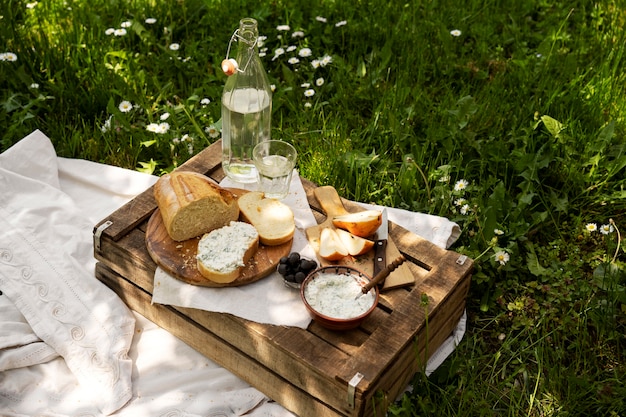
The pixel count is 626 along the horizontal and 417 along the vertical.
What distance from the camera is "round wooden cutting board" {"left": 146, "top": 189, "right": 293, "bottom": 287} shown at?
9.57 ft

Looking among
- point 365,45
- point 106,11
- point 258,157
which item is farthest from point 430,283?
point 106,11

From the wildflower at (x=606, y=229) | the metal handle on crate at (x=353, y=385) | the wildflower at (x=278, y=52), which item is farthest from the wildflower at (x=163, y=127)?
the wildflower at (x=606, y=229)

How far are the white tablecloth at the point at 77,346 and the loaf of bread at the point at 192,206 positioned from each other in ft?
1.56

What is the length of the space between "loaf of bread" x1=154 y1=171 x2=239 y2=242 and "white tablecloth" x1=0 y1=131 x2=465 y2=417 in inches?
18.8

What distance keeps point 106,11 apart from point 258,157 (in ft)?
7.08

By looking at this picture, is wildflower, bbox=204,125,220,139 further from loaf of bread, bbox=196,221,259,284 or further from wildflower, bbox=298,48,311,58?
loaf of bread, bbox=196,221,259,284

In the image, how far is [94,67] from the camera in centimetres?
452

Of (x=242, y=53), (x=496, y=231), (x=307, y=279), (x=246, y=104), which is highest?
(x=242, y=53)

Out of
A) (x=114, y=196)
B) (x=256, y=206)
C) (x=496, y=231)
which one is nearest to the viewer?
(x=256, y=206)

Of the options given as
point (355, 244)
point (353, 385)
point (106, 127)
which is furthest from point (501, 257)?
point (106, 127)

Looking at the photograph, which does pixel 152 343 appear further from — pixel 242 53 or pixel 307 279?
pixel 242 53

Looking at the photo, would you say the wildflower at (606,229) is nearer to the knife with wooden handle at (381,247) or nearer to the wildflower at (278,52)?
the knife with wooden handle at (381,247)

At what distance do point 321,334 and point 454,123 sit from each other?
5.30 ft

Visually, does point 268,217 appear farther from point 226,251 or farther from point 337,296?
point 337,296
